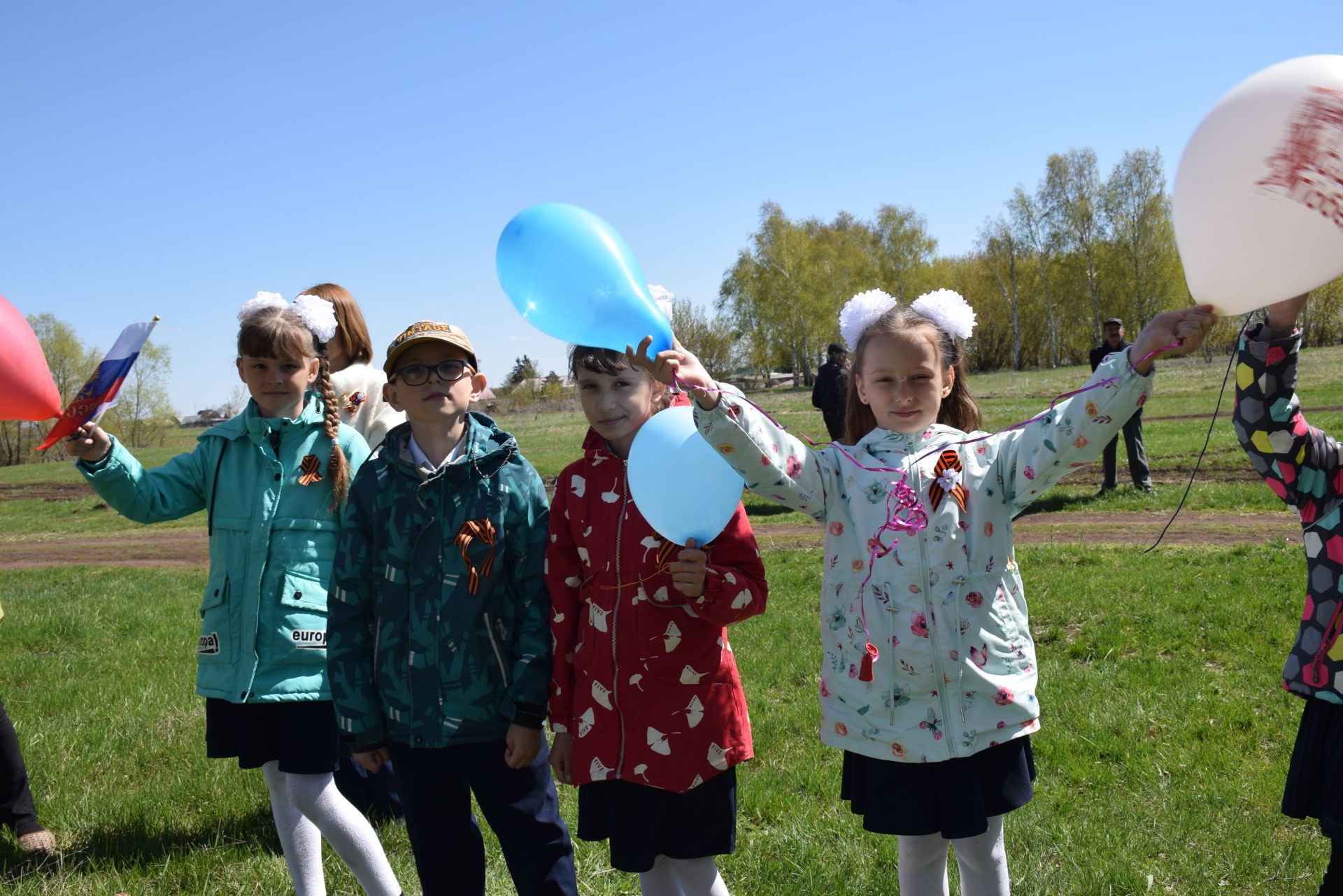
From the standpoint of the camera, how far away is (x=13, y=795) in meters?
3.46

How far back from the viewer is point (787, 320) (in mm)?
46312

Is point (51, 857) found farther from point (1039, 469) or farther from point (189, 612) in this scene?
point (189, 612)

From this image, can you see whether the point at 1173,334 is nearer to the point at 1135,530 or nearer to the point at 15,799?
the point at 15,799

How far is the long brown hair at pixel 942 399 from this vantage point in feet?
7.73

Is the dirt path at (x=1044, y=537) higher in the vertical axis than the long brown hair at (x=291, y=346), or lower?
lower

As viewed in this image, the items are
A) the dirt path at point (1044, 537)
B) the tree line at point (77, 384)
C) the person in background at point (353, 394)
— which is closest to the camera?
the person in background at point (353, 394)

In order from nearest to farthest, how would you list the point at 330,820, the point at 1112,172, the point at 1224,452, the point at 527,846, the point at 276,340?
the point at 527,846 < the point at 330,820 < the point at 276,340 < the point at 1224,452 < the point at 1112,172

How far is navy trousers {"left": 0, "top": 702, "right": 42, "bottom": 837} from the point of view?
3.45 m

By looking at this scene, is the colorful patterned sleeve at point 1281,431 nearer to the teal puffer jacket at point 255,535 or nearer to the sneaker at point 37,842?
the teal puffer jacket at point 255,535

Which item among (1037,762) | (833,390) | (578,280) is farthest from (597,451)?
(833,390)

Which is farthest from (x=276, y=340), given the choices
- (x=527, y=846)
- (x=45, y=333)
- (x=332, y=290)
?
(x=45, y=333)

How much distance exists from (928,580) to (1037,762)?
1933mm

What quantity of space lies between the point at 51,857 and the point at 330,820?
1.48 metres

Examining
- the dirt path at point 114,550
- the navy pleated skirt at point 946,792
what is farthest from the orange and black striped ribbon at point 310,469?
the dirt path at point 114,550
